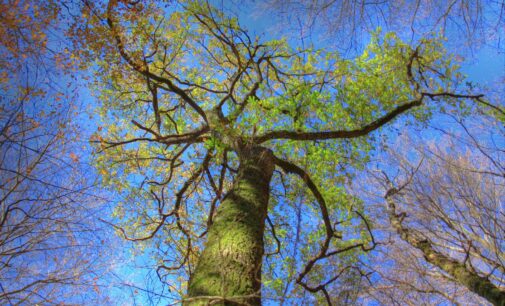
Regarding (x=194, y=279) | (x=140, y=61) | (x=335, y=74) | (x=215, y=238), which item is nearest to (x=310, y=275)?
(x=215, y=238)

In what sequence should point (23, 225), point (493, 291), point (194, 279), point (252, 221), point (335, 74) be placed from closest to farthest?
point (194, 279), point (252, 221), point (493, 291), point (23, 225), point (335, 74)

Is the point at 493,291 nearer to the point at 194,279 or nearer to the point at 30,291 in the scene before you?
the point at 194,279

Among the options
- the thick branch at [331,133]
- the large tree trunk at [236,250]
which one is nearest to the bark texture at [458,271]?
the thick branch at [331,133]

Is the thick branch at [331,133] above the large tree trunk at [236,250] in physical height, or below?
above

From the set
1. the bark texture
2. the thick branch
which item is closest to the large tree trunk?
the thick branch

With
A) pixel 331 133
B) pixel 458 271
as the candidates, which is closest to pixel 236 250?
pixel 331 133

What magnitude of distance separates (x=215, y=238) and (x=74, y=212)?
403cm

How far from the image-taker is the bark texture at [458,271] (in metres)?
4.11

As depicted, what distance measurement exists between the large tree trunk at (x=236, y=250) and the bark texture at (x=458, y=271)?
3132 mm

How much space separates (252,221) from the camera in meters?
3.29

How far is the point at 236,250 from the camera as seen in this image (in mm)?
2824

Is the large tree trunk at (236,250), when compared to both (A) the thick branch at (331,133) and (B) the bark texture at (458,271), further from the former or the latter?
(B) the bark texture at (458,271)

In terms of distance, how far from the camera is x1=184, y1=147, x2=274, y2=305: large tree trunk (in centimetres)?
240

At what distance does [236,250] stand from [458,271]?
3789 mm
